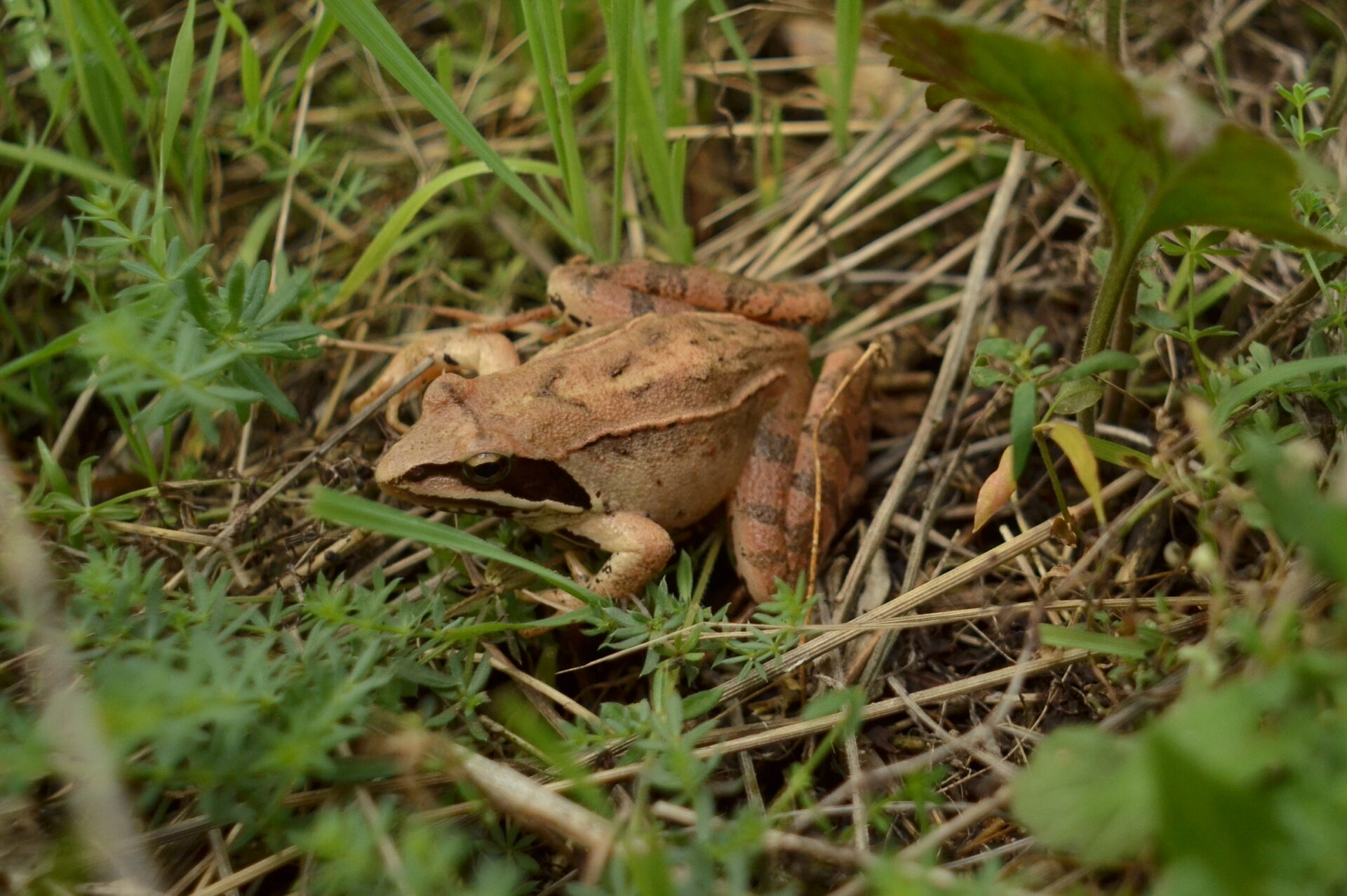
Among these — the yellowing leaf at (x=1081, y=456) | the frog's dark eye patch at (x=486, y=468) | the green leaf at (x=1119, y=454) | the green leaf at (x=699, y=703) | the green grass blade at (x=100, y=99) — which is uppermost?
the green grass blade at (x=100, y=99)

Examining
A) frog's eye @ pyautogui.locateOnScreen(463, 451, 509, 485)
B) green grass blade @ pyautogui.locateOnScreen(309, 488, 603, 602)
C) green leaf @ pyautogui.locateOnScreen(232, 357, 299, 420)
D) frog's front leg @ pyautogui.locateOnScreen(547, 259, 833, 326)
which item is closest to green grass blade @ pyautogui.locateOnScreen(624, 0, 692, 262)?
frog's front leg @ pyautogui.locateOnScreen(547, 259, 833, 326)

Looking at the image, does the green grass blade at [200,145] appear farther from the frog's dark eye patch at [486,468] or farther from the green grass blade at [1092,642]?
the green grass blade at [1092,642]

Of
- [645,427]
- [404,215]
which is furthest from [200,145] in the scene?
[645,427]

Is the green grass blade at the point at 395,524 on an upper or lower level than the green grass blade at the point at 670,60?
lower

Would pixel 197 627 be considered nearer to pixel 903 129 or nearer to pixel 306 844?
pixel 306 844

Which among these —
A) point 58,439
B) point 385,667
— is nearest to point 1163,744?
point 385,667

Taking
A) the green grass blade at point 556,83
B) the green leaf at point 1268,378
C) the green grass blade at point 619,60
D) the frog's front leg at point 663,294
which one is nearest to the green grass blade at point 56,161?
the green grass blade at point 556,83
